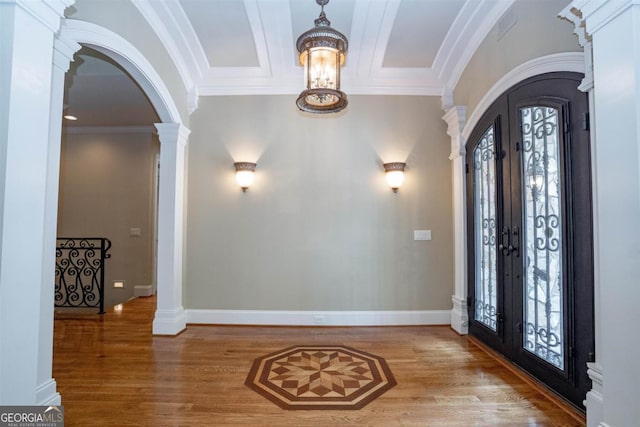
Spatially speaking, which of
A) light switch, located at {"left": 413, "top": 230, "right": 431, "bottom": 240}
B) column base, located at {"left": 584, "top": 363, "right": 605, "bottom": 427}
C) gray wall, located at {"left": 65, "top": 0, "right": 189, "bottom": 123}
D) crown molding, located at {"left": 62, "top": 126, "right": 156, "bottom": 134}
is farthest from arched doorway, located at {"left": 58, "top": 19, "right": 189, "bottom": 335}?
column base, located at {"left": 584, "top": 363, "right": 605, "bottom": 427}

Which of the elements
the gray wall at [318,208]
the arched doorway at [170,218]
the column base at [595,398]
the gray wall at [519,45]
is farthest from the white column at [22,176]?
the gray wall at [519,45]

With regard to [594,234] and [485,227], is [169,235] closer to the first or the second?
[485,227]

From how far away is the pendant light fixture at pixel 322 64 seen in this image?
6.81 feet

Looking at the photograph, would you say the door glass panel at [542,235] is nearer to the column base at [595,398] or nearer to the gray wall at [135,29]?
the column base at [595,398]

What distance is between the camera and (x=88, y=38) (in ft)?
6.95

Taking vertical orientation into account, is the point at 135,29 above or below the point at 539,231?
above

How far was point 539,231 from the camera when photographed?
2.36 m

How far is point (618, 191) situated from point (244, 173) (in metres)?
3.25

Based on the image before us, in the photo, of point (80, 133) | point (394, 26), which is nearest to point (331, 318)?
point (394, 26)

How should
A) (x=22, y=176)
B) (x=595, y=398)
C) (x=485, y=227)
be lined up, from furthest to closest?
(x=485, y=227)
(x=595, y=398)
(x=22, y=176)

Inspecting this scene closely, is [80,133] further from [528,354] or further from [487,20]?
[528,354]

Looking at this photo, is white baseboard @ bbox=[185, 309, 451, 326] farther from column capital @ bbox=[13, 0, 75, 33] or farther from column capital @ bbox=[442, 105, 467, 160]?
column capital @ bbox=[13, 0, 75, 33]

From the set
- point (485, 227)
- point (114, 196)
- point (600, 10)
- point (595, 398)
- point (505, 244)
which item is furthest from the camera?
point (114, 196)

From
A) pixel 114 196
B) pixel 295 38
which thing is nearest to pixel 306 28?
pixel 295 38
